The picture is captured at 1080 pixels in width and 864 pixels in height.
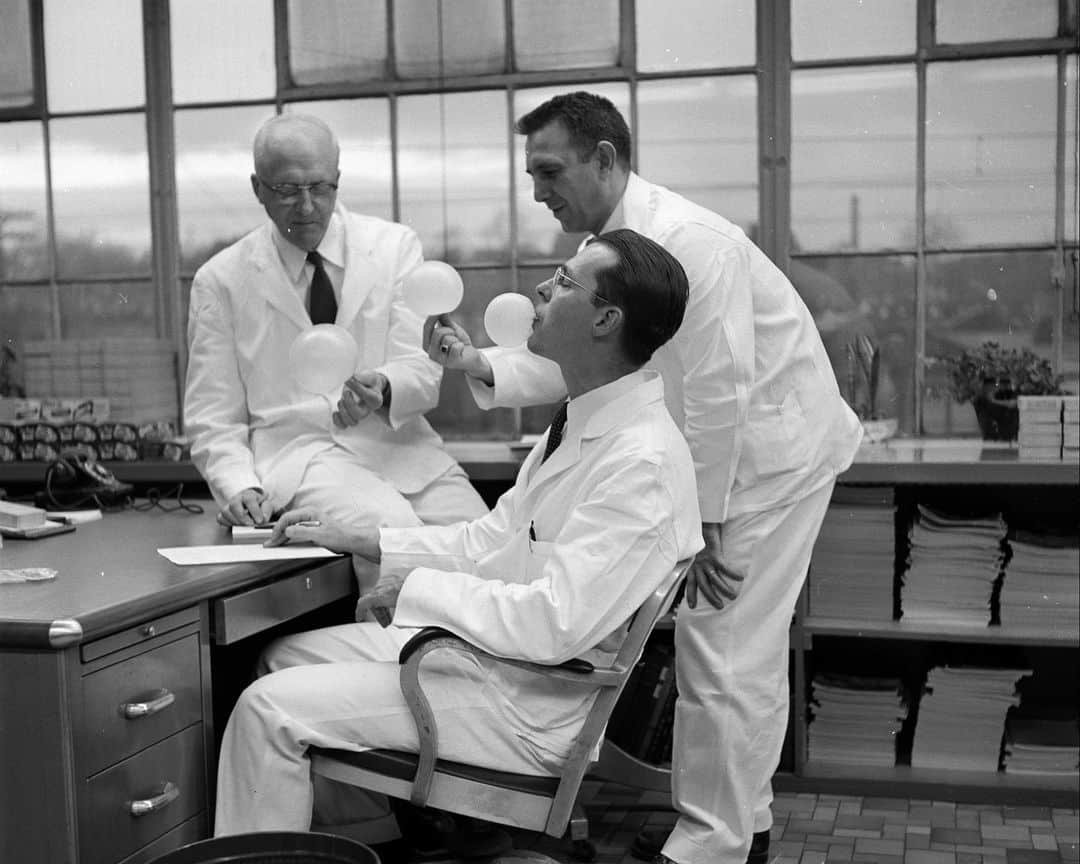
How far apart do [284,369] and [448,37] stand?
1.49 meters

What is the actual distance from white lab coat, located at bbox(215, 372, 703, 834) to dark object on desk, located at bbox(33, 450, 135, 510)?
142 centimetres

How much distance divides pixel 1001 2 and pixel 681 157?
1032 millimetres

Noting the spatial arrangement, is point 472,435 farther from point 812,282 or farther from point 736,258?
point 736,258

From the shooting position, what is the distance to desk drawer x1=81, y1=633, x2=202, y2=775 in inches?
78.1

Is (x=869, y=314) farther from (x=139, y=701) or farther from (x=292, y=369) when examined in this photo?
(x=139, y=701)

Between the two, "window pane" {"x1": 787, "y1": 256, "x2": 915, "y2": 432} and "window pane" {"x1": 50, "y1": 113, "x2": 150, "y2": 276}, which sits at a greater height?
"window pane" {"x1": 50, "y1": 113, "x2": 150, "y2": 276}

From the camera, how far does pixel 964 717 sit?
140 inches

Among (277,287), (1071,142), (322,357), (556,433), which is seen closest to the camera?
(556,433)

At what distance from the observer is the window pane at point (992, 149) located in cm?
383

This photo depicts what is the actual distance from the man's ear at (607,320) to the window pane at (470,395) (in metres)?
1.96

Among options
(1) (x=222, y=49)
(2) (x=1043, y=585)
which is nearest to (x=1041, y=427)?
(2) (x=1043, y=585)

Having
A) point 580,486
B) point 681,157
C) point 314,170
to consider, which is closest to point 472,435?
point 681,157

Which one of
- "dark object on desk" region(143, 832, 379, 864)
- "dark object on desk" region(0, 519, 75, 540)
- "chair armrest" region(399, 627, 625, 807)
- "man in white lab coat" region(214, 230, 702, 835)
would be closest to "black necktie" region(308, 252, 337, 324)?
"dark object on desk" region(0, 519, 75, 540)

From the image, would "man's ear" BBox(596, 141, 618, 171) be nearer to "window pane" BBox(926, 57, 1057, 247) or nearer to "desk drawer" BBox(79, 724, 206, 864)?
"desk drawer" BBox(79, 724, 206, 864)
